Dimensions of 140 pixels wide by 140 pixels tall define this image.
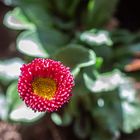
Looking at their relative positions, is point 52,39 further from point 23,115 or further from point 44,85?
point 44,85

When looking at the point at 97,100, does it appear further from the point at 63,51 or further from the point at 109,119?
the point at 63,51

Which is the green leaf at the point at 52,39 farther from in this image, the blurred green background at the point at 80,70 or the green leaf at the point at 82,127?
the green leaf at the point at 82,127

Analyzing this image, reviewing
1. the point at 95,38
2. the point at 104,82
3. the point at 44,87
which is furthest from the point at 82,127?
the point at 44,87

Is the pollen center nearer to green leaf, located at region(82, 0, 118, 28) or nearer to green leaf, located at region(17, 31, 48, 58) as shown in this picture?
green leaf, located at region(17, 31, 48, 58)

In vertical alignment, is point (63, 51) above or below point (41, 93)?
below

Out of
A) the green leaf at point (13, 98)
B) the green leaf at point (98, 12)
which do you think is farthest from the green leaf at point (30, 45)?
the green leaf at point (98, 12)

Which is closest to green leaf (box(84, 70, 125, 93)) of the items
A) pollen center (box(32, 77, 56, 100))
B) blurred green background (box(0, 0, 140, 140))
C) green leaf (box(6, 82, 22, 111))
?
blurred green background (box(0, 0, 140, 140))

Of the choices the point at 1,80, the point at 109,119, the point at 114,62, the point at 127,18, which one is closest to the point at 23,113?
the point at 1,80
